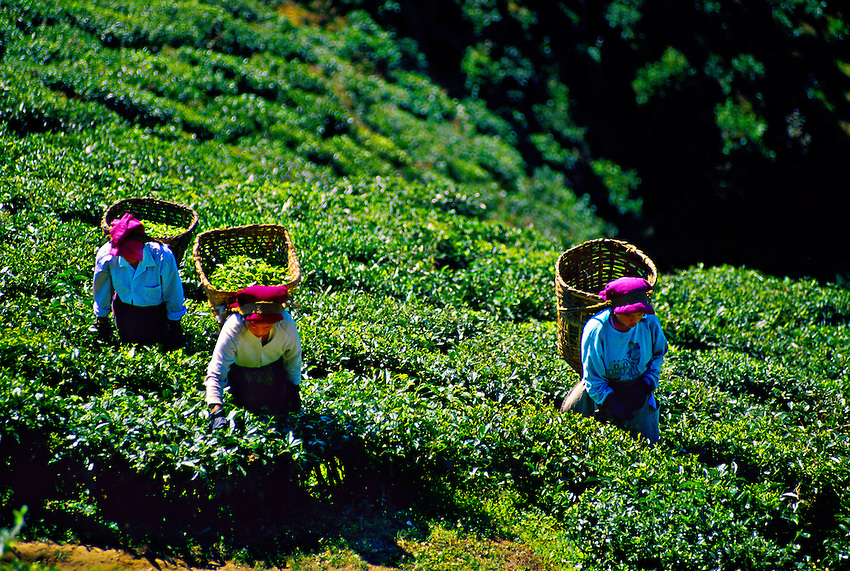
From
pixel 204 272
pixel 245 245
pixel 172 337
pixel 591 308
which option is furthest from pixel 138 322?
pixel 591 308

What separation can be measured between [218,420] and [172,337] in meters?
1.53

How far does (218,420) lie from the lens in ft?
14.5

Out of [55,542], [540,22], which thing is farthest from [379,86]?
[55,542]

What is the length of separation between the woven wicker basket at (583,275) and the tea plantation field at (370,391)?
704mm

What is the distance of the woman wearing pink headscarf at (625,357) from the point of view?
4.63m

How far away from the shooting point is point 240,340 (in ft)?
14.3

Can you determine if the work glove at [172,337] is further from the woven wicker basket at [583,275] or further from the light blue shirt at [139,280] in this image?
the woven wicker basket at [583,275]

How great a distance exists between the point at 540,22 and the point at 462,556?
18.8 metres

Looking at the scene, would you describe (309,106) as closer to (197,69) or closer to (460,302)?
(197,69)

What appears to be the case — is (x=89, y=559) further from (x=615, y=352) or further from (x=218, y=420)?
(x=615, y=352)

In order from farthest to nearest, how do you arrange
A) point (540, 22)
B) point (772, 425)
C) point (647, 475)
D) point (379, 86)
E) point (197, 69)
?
point (540, 22), point (379, 86), point (197, 69), point (772, 425), point (647, 475)

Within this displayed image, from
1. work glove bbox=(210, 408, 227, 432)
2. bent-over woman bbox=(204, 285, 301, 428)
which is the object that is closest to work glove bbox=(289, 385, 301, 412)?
bent-over woman bbox=(204, 285, 301, 428)

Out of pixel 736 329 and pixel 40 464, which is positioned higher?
pixel 40 464

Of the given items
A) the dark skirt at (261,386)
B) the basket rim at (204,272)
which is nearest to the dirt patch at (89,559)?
the dark skirt at (261,386)
